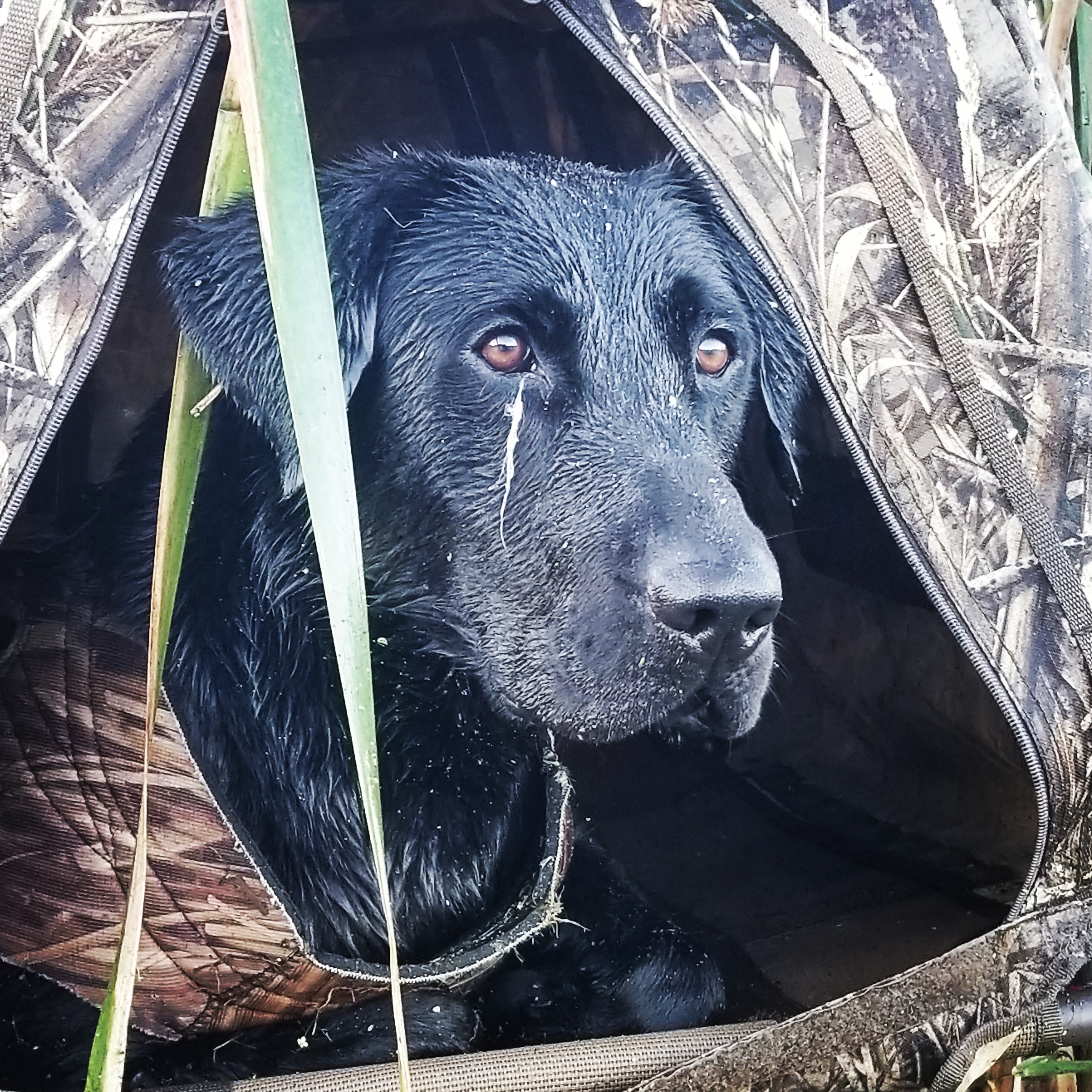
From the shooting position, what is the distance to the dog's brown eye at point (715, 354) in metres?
1.29

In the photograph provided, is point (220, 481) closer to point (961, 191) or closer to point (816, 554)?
point (816, 554)

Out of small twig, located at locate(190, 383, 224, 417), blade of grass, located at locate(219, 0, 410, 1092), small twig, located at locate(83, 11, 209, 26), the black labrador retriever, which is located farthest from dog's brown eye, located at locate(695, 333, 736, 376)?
small twig, located at locate(83, 11, 209, 26)

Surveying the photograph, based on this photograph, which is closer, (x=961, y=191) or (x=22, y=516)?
(x=22, y=516)

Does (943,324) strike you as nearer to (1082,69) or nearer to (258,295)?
(1082,69)

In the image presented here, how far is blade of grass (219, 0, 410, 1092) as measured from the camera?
1.02 m

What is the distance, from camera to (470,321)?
1.22 meters

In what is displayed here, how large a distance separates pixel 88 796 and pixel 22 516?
341 mm

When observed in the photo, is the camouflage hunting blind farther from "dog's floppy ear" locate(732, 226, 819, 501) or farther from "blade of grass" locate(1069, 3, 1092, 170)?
"blade of grass" locate(1069, 3, 1092, 170)

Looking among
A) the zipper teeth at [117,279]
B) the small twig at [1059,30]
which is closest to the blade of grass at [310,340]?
the zipper teeth at [117,279]

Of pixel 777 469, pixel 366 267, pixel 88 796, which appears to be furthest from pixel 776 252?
pixel 88 796

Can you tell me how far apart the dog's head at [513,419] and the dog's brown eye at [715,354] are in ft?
0.06

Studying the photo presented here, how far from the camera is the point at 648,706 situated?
1277 millimetres

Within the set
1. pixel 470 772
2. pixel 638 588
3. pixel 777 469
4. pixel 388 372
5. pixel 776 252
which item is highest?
pixel 776 252

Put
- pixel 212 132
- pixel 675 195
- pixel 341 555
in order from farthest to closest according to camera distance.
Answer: pixel 675 195 → pixel 212 132 → pixel 341 555
